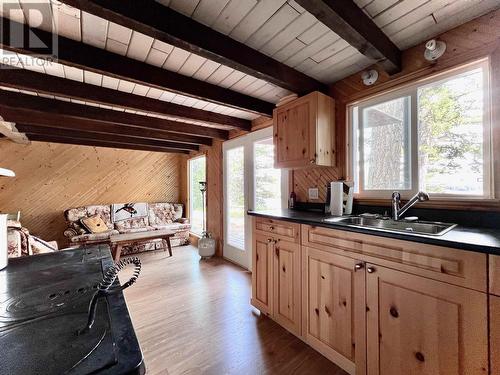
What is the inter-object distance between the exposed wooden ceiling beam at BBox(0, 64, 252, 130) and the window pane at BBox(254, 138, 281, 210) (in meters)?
0.83

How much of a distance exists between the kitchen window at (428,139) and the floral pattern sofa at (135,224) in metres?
4.02

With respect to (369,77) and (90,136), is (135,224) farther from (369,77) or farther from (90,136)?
(369,77)

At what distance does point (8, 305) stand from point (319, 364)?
68.7 inches

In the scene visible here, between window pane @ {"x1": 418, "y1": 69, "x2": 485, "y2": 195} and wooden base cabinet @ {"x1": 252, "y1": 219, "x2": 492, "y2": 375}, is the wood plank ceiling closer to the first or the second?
window pane @ {"x1": 418, "y1": 69, "x2": 485, "y2": 195}

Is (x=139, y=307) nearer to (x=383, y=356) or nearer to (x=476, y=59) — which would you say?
(x=383, y=356)

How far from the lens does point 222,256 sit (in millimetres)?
4090

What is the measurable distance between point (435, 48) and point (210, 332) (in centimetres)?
277

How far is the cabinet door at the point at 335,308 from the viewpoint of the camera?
1.39 meters

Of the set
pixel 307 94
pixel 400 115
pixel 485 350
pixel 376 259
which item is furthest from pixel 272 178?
pixel 485 350

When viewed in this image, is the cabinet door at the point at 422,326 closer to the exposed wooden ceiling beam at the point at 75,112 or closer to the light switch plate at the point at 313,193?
the light switch plate at the point at 313,193

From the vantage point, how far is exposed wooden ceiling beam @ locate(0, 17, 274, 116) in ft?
4.64

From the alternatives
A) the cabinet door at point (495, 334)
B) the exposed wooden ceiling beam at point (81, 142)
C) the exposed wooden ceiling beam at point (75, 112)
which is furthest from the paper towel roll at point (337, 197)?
the exposed wooden ceiling beam at point (81, 142)

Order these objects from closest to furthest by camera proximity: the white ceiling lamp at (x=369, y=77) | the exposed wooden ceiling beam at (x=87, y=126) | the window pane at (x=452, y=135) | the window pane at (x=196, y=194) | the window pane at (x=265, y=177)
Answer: the window pane at (x=452, y=135) → the white ceiling lamp at (x=369, y=77) → the exposed wooden ceiling beam at (x=87, y=126) → the window pane at (x=265, y=177) → the window pane at (x=196, y=194)

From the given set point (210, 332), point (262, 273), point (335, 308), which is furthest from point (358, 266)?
point (210, 332)
